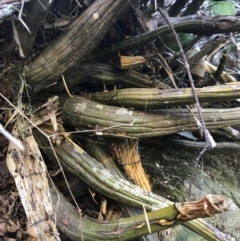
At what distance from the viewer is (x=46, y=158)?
1.31m

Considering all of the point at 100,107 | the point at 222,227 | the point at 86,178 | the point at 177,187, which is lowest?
the point at 222,227

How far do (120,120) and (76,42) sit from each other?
0.28 meters

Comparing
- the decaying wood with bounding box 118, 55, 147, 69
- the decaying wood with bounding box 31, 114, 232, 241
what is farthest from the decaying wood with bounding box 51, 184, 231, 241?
the decaying wood with bounding box 118, 55, 147, 69

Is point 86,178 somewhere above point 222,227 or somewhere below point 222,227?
above

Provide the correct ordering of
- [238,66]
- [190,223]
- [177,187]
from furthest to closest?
[238,66], [177,187], [190,223]

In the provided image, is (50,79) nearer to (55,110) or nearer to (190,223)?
(55,110)

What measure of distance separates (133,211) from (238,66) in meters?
1.31

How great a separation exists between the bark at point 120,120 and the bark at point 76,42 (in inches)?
5.1

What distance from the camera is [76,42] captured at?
119cm

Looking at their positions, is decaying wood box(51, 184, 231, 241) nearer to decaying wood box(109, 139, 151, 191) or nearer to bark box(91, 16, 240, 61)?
decaying wood box(109, 139, 151, 191)

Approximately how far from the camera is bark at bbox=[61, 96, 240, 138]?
125 centimetres

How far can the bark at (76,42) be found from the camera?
1.17m

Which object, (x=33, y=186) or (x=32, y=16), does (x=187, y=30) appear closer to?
(x=32, y=16)

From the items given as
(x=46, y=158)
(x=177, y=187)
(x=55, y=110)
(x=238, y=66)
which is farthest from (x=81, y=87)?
(x=238, y=66)
